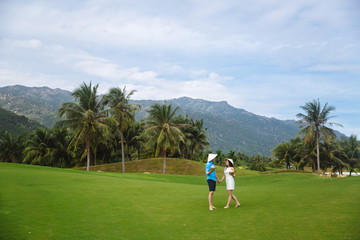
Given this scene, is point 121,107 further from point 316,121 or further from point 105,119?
point 316,121

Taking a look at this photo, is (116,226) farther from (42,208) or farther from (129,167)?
(129,167)

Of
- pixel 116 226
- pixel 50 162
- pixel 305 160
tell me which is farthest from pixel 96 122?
pixel 305 160

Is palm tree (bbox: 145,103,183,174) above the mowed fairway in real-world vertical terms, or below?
above

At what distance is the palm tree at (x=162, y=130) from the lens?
1820 inches

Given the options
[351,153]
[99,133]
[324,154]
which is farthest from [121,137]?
[351,153]

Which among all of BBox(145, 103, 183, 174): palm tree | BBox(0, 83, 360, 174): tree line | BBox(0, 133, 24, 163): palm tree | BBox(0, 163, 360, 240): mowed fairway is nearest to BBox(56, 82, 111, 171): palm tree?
BBox(0, 83, 360, 174): tree line

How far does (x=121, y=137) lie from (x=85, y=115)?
7.69 m

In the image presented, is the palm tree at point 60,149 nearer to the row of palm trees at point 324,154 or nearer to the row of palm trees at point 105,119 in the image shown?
the row of palm trees at point 105,119

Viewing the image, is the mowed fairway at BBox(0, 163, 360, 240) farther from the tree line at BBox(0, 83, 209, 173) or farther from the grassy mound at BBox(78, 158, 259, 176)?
the grassy mound at BBox(78, 158, 259, 176)

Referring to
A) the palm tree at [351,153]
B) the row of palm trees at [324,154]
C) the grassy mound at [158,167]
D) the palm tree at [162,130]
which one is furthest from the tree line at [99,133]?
the palm tree at [351,153]

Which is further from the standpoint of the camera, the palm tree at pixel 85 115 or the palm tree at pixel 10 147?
the palm tree at pixel 10 147

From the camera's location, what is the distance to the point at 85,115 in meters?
39.2

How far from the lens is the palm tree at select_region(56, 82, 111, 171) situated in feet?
132

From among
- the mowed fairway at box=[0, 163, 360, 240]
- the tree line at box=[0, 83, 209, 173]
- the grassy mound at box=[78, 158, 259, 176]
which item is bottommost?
the grassy mound at box=[78, 158, 259, 176]
